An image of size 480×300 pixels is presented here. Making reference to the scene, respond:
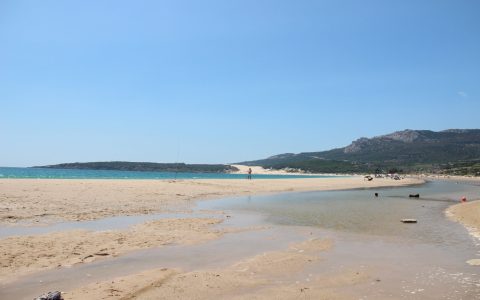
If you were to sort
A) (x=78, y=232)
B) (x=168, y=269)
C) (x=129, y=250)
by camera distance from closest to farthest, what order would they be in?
(x=168, y=269)
(x=129, y=250)
(x=78, y=232)

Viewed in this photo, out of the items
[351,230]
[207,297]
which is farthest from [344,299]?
[351,230]

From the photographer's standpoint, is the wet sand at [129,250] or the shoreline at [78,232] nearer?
the wet sand at [129,250]

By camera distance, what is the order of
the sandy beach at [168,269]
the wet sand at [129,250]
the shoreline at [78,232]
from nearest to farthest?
the sandy beach at [168,269] < the wet sand at [129,250] < the shoreline at [78,232]

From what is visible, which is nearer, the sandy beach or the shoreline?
the sandy beach

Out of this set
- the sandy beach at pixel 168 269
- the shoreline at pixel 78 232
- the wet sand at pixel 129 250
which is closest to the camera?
the sandy beach at pixel 168 269

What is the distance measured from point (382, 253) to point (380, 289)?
4.24 metres

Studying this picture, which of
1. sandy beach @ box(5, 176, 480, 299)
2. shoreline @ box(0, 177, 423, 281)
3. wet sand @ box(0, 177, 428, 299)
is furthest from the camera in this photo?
shoreline @ box(0, 177, 423, 281)

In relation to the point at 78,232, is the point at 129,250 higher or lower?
lower

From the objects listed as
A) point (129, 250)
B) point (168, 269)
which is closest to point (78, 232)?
point (129, 250)

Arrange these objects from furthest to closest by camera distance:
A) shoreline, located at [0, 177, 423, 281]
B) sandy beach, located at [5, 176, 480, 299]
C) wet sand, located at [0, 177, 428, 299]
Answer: shoreline, located at [0, 177, 423, 281]
wet sand, located at [0, 177, 428, 299]
sandy beach, located at [5, 176, 480, 299]

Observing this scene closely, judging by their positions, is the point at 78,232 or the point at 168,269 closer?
the point at 168,269

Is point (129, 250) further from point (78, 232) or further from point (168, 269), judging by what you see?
point (78, 232)

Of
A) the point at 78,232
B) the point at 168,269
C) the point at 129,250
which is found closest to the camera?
the point at 168,269

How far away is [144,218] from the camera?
20094 mm
